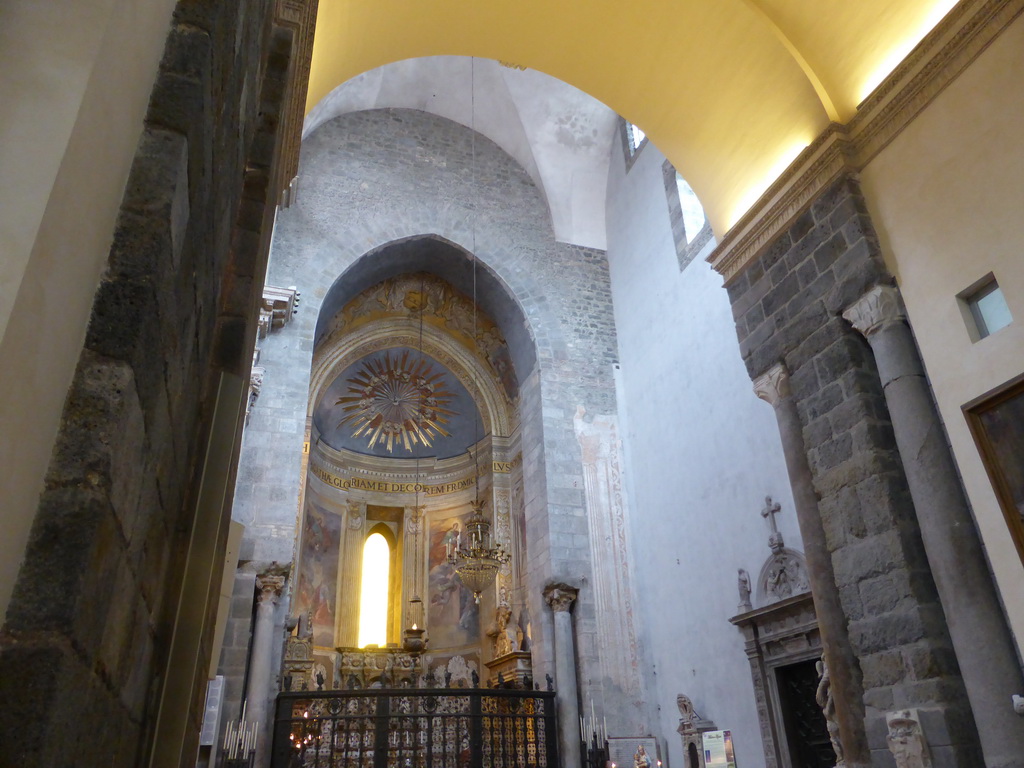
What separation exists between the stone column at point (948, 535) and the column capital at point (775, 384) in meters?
0.68

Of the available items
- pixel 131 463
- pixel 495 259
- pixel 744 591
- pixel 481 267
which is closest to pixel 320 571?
pixel 481 267

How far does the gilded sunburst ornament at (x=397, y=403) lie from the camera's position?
16.0 metres

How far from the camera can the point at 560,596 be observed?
11078 millimetres

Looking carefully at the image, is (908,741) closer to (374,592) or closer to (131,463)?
(131,463)

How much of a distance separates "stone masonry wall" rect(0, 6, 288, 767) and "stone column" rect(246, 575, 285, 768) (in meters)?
7.67

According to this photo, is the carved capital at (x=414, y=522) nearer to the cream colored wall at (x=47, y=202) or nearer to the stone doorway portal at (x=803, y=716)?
the stone doorway portal at (x=803, y=716)

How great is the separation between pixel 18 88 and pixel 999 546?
4821 mm

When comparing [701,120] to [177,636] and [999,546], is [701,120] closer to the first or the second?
[999,546]

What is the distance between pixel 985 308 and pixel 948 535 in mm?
1363

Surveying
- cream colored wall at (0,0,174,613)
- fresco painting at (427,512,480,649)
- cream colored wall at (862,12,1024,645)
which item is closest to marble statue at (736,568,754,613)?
cream colored wall at (862,12,1024,645)

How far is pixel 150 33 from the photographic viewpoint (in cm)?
140

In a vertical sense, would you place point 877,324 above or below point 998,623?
above

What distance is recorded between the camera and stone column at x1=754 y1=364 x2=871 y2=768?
4.94 m

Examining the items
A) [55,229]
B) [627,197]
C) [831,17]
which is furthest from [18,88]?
[627,197]
